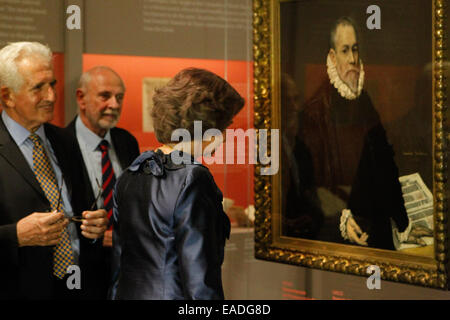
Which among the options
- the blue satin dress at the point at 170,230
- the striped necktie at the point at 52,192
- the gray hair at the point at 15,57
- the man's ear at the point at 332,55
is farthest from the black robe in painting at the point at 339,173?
the gray hair at the point at 15,57

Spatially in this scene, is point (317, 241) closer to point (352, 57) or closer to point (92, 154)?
point (352, 57)

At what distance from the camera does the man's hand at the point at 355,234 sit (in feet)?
8.91

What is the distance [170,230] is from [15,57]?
0.87m

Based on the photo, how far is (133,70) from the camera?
261 centimetres

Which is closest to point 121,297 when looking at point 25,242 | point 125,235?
point 125,235

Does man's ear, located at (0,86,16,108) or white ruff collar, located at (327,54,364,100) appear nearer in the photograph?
man's ear, located at (0,86,16,108)

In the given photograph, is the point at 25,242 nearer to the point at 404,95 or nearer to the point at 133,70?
the point at 133,70

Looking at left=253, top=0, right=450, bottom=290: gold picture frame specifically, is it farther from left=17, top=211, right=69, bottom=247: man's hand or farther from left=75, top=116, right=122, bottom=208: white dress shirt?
left=17, top=211, right=69, bottom=247: man's hand

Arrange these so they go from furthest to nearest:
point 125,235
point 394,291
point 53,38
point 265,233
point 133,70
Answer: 1. point 265,233
2. point 394,291
3. point 133,70
4. point 53,38
5. point 125,235

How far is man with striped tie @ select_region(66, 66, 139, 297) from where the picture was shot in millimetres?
2502

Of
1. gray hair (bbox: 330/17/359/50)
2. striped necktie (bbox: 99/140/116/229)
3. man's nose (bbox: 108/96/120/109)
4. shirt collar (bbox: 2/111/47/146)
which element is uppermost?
gray hair (bbox: 330/17/359/50)

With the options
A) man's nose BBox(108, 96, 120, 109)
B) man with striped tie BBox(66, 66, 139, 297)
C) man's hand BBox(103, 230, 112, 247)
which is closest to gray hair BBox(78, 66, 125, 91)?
man with striped tie BBox(66, 66, 139, 297)

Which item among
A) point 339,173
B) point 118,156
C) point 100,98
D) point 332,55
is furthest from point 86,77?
point 339,173
